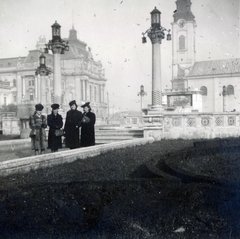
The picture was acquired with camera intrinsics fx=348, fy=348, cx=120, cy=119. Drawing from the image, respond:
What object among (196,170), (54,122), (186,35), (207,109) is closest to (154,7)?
(54,122)

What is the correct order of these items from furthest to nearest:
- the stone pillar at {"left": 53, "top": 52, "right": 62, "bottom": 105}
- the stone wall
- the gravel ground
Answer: the stone pillar at {"left": 53, "top": 52, "right": 62, "bottom": 105}, the stone wall, the gravel ground

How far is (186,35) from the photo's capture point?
77.8m

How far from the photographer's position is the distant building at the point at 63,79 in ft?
257

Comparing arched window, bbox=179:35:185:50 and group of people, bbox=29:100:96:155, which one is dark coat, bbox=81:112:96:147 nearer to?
group of people, bbox=29:100:96:155

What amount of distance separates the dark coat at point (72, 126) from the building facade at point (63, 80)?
190ft

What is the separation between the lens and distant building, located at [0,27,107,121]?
78.2 metres

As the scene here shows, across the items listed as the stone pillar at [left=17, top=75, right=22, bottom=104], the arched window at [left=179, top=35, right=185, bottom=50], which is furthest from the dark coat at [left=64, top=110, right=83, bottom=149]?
the stone pillar at [left=17, top=75, right=22, bottom=104]

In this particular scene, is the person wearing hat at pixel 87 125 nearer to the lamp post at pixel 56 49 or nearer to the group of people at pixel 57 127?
the group of people at pixel 57 127

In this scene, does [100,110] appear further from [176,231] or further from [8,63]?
[176,231]

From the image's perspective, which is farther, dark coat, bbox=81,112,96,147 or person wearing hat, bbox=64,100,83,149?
dark coat, bbox=81,112,96,147

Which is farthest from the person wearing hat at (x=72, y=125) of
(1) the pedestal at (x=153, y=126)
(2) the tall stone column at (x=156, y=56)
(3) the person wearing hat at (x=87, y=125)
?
(2) the tall stone column at (x=156, y=56)

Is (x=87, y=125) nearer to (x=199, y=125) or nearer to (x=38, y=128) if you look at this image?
(x=38, y=128)

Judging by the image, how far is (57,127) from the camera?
11.5 metres

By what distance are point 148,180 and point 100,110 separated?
94578mm
